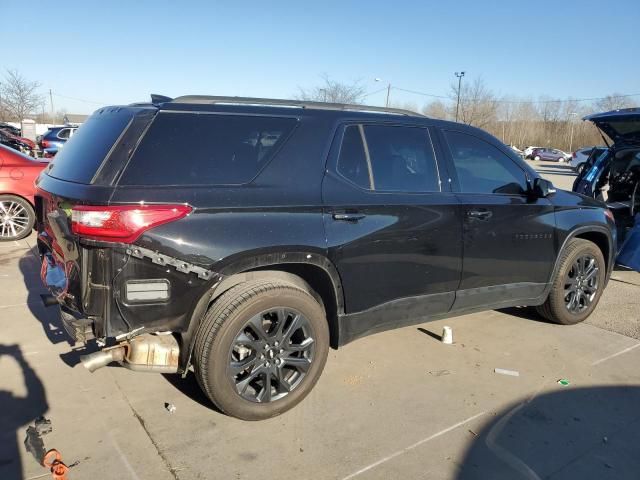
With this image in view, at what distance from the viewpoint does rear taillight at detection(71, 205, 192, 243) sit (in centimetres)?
252

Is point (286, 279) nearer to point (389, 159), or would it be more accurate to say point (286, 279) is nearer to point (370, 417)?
point (370, 417)

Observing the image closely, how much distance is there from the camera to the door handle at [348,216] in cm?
311

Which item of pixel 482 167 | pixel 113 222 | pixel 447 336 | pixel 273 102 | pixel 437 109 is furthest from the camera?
pixel 437 109

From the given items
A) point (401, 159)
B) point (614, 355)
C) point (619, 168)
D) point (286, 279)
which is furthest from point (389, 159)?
point (619, 168)

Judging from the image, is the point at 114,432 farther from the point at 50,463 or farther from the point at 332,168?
the point at 332,168

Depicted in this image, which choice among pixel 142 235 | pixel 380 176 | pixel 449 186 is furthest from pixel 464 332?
pixel 142 235

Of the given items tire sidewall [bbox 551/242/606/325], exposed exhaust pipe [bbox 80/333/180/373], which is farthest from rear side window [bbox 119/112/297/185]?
tire sidewall [bbox 551/242/606/325]

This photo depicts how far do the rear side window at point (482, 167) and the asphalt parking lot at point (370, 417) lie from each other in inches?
53.6

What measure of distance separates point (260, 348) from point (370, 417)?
831 millimetres

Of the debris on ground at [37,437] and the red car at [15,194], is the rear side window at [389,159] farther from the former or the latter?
the red car at [15,194]

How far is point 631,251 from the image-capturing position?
601 centimetres

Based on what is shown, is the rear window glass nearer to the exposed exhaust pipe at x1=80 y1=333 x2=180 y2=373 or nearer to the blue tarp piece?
the exposed exhaust pipe at x1=80 y1=333 x2=180 y2=373

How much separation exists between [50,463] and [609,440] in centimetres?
311

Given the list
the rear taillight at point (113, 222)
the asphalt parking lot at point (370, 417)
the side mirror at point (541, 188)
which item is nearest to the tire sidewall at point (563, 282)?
the asphalt parking lot at point (370, 417)
